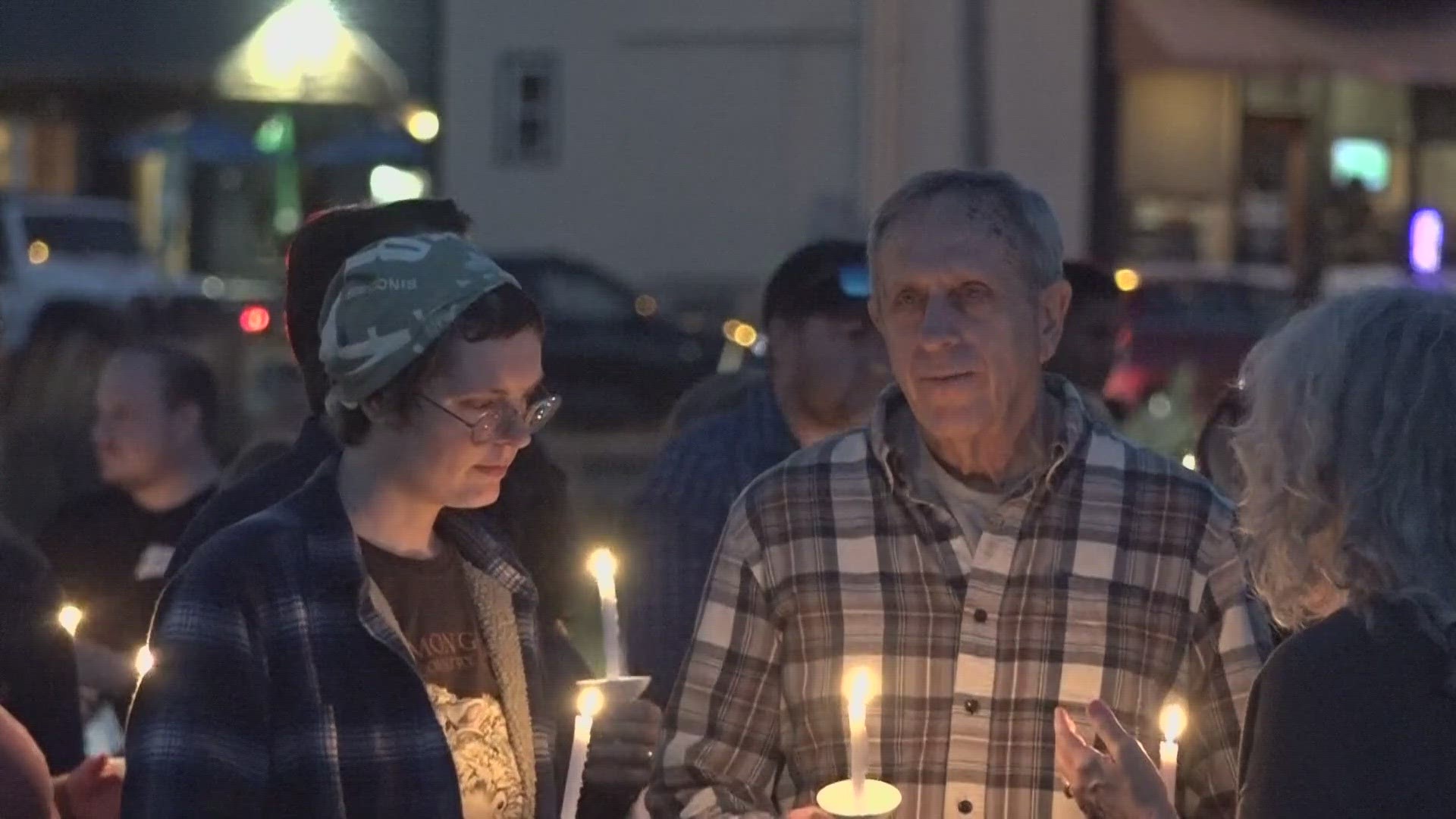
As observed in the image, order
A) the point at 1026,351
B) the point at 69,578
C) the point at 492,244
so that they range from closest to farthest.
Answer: the point at 1026,351
the point at 69,578
the point at 492,244

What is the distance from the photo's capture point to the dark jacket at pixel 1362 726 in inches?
111

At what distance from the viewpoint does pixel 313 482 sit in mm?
3559

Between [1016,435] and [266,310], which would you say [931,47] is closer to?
[266,310]

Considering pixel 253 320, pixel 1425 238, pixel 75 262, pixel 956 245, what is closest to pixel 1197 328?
pixel 253 320

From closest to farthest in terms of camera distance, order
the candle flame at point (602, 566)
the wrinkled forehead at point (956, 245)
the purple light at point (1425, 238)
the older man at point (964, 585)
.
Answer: the candle flame at point (602, 566) → the older man at point (964, 585) → the wrinkled forehead at point (956, 245) → the purple light at point (1425, 238)

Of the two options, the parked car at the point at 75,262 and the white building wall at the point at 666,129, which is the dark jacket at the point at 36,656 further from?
the white building wall at the point at 666,129

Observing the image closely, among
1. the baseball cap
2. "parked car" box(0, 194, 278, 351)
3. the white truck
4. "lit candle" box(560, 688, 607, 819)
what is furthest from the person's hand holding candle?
the white truck

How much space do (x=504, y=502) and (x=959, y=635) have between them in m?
1.04

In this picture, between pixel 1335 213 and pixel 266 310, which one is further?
pixel 1335 213

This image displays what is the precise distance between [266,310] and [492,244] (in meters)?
12.0

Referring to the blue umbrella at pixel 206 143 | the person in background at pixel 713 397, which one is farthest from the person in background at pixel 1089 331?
the blue umbrella at pixel 206 143

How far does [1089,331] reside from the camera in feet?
20.7

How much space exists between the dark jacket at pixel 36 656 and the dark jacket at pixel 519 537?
356mm

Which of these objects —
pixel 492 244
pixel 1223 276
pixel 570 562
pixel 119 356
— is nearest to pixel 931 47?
pixel 1223 276
